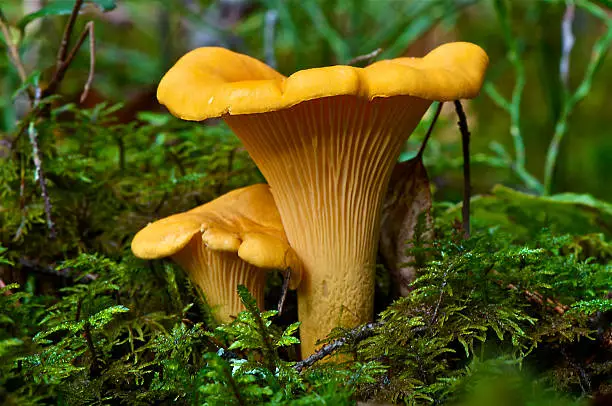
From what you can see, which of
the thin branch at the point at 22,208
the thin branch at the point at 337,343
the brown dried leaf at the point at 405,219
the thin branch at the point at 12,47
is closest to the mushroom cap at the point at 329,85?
the brown dried leaf at the point at 405,219

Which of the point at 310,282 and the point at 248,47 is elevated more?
the point at 248,47

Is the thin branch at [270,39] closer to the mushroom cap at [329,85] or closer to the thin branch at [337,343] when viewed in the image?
the mushroom cap at [329,85]

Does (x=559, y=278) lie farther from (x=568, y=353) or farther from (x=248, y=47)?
(x=248, y=47)

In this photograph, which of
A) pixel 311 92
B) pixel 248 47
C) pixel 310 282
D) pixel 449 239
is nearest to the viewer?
pixel 311 92

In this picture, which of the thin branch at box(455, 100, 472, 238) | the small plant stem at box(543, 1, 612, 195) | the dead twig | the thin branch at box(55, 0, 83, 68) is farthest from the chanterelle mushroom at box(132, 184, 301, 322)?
the small plant stem at box(543, 1, 612, 195)

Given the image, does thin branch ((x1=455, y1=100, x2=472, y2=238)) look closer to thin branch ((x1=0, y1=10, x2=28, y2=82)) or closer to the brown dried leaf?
the brown dried leaf

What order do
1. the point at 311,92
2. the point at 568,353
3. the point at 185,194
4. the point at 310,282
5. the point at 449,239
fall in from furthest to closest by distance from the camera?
the point at 185,194
the point at 449,239
the point at 310,282
the point at 568,353
the point at 311,92

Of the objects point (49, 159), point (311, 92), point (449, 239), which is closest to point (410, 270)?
point (449, 239)
